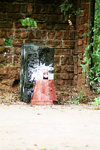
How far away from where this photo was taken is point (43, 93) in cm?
536

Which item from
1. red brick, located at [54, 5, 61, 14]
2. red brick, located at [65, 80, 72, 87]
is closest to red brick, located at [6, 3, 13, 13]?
red brick, located at [54, 5, 61, 14]

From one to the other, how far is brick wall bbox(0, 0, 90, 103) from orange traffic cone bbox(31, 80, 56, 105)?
6.50 feet

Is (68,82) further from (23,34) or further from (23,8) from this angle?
(23,8)

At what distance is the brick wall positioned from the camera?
7.39 metres

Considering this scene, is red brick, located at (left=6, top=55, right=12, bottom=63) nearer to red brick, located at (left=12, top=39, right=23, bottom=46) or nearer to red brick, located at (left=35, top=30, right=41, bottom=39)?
red brick, located at (left=12, top=39, right=23, bottom=46)

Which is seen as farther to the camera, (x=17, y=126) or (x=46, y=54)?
(x=46, y=54)

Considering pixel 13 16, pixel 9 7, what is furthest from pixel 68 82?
pixel 9 7

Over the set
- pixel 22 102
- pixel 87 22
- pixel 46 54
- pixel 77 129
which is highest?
pixel 87 22

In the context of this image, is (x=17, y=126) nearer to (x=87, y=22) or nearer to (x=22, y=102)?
(x=22, y=102)

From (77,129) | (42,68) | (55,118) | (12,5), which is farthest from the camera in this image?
(12,5)

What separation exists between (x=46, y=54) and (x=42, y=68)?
25 centimetres

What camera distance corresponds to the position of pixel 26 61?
553 centimetres

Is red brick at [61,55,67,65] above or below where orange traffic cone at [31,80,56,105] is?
above

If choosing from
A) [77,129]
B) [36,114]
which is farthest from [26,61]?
[77,129]
